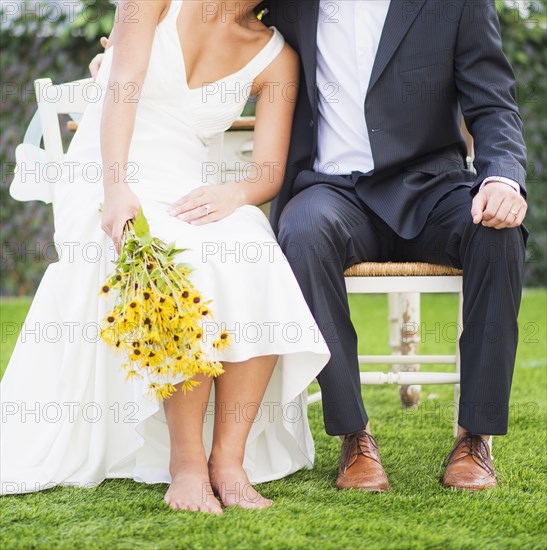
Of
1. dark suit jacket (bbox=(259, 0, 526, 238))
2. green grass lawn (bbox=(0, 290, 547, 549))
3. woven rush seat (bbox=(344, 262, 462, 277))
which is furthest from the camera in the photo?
dark suit jacket (bbox=(259, 0, 526, 238))

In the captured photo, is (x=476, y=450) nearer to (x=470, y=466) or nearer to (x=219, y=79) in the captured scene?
Answer: (x=470, y=466)

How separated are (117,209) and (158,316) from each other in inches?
17.1

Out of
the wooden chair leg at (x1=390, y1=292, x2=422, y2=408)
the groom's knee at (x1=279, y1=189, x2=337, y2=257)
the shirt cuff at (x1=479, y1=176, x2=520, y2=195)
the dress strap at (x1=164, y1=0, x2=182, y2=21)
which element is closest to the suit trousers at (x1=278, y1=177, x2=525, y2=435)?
the groom's knee at (x1=279, y1=189, x2=337, y2=257)

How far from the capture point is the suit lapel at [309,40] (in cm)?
265

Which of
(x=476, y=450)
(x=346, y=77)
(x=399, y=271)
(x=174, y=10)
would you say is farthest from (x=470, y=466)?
(x=174, y=10)

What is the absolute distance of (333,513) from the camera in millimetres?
2029

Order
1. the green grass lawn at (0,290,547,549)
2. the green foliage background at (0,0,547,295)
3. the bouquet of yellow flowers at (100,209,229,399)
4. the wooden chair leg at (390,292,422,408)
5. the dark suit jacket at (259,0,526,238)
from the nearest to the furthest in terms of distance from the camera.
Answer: the green grass lawn at (0,290,547,549) → the bouquet of yellow flowers at (100,209,229,399) → the dark suit jacket at (259,0,526,238) → the wooden chair leg at (390,292,422,408) → the green foliage background at (0,0,547,295)

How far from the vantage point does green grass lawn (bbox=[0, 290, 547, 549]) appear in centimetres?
184

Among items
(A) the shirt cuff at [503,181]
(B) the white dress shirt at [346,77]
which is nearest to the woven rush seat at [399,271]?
(A) the shirt cuff at [503,181]

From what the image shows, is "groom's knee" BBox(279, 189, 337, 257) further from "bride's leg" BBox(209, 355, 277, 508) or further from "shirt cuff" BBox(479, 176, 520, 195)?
"shirt cuff" BBox(479, 176, 520, 195)

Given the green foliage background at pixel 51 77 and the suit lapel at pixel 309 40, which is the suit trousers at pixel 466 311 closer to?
the suit lapel at pixel 309 40

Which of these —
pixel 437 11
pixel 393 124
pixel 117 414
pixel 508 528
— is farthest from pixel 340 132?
pixel 508 528

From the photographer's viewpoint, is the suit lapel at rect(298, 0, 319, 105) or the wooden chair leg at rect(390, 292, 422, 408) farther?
the wooden chair leg at rect(390, 292, 422, 408)

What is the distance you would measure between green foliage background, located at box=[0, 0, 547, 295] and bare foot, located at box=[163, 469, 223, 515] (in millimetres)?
4110
